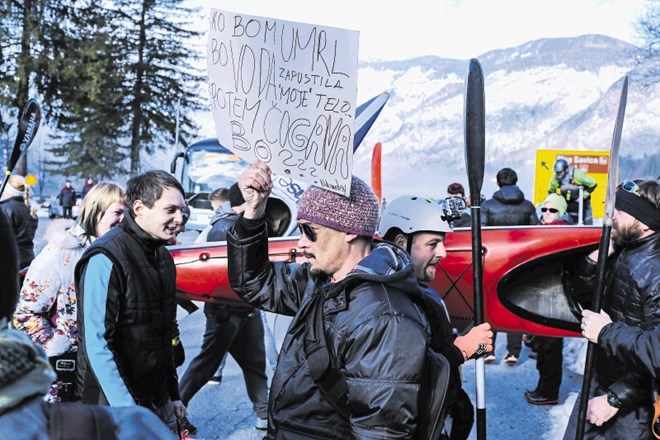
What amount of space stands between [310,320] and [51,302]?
1.73 m

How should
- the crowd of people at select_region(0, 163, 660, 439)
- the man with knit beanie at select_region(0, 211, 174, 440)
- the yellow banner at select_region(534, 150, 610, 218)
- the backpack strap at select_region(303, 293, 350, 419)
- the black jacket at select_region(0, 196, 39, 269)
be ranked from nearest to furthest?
the man with knit beanie at select_region(0, 211, 174, 440) < the crowd of people at select_region(0, 163, 660, 439) < the backpack strap at select_region(303, 293, 350, 419) < the black jacket at select_region(0, 196, 39, 269) < the yellow banner at select_region(534, 150, 610, 218)

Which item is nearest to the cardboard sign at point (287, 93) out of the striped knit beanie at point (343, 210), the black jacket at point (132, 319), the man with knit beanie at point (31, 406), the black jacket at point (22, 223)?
the striped knit beanie at point (343, 210)

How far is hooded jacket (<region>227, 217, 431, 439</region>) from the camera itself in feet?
6.20

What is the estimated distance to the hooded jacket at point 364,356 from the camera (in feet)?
6.20

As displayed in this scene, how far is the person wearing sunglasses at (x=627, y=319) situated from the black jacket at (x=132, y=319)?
5.83 ft

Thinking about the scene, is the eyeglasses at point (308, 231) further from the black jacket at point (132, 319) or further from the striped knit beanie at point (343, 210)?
the black jacket at point (132, 319)

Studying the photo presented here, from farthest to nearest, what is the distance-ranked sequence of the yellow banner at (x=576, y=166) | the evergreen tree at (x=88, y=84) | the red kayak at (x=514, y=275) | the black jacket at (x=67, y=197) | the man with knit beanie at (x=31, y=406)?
the evergreen tree at (x=88, y=84) < the black jacket at (x=67, y=197) < the yellow banner at (x=576, y=166) < the red kayak at (x=514, y=275) < the man with knit beanie at (x=31, y=406)

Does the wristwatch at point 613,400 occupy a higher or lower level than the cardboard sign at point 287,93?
lower

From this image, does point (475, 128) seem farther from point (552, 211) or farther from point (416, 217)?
point (552, 211)

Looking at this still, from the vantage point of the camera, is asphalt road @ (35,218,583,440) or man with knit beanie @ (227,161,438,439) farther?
asphalt road @ (35,218,583,440)

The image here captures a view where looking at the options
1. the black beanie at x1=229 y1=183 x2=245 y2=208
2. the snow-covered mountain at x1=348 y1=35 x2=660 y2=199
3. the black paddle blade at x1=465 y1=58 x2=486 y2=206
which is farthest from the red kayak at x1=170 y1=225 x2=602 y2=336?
the snow-covered mountain at x1=348 y1=35 x2=660 y2=199

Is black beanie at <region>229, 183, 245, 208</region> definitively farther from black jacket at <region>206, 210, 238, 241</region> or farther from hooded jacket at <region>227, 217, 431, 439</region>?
hooded jacket at <region>227, 217, 431, 439</region>

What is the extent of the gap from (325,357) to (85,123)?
3933 centimetres

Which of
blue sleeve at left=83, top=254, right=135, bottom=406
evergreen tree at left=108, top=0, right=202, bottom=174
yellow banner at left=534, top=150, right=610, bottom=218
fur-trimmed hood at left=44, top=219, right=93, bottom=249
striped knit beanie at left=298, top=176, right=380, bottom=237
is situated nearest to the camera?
striped knit beanie at left=298, top=176, right=380, bottom=237
